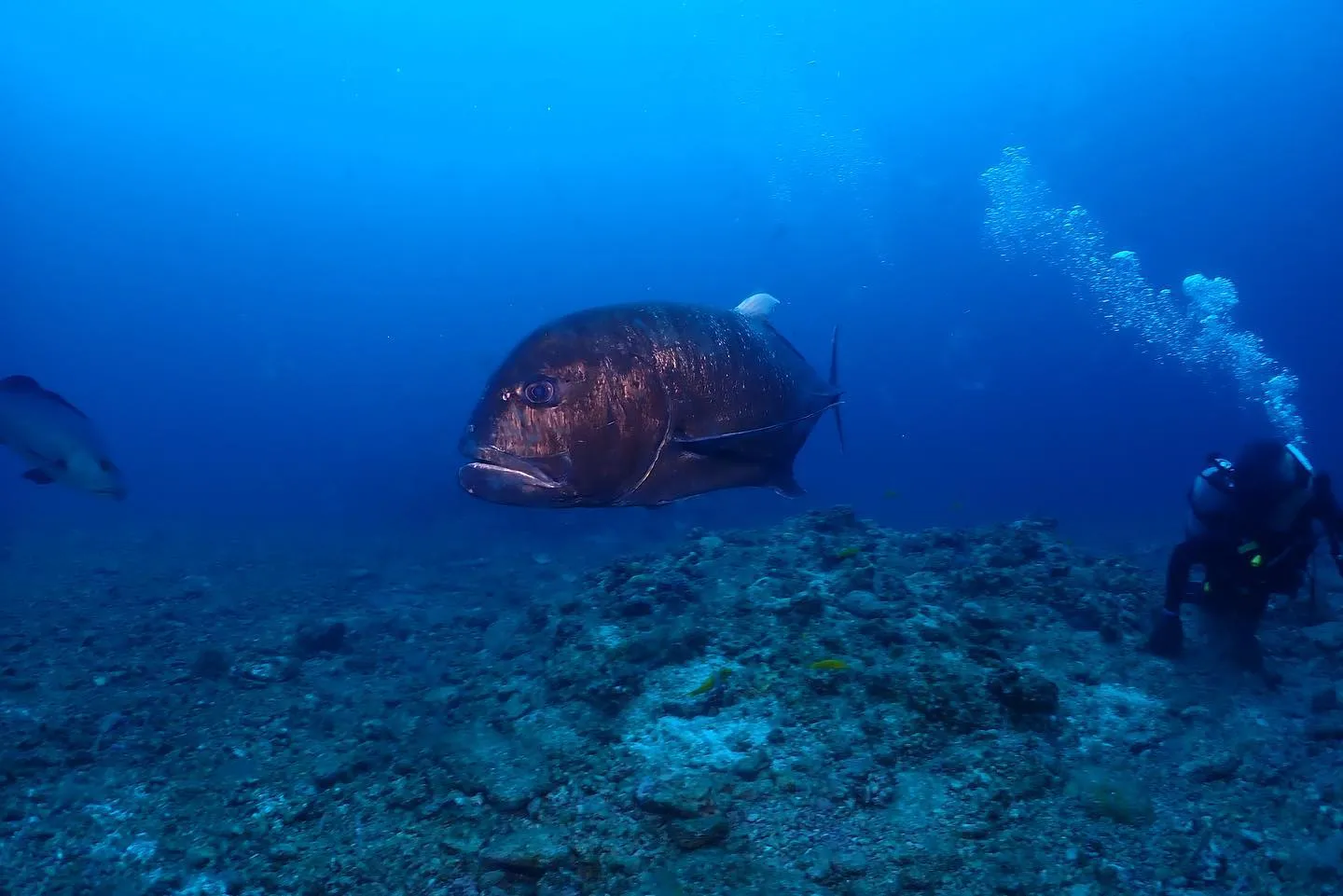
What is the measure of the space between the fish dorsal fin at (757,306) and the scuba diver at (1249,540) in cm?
433

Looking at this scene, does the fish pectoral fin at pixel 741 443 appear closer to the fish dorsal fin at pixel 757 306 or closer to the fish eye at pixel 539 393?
the fish eye at pixel 539 393

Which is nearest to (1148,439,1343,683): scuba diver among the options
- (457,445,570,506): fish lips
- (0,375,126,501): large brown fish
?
(457,445,570,506): fish lips

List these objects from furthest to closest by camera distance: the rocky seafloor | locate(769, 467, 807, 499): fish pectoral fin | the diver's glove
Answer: the diver's glove
locate(769, 467, 807, 499): fish pectoral fin
the rocky seafloor

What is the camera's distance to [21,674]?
649 cm

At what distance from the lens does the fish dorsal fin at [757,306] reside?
3658 mm

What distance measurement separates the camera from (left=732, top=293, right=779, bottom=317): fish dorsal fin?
12.0 feet

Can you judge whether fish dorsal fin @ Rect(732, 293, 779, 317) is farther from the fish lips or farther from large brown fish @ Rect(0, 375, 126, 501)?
large brown fish @ Rect(0, 375, 126, 501)

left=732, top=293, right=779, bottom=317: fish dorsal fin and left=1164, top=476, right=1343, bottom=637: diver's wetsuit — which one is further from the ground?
left=732, top=293, right=779, bottom=317: fish dorsal fin

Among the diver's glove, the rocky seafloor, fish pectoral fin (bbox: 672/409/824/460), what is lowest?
the rocky seafloor

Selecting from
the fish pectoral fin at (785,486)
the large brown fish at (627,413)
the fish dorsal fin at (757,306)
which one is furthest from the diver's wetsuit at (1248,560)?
the large brown fish at (627,413)

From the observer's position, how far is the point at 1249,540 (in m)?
5.43

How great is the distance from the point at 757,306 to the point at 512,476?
5.97 ft

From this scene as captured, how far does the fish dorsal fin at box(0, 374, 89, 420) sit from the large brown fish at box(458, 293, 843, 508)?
5.13 metres

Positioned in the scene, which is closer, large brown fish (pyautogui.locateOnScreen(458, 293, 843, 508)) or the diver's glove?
large brown fish (pyautogui.locateOnScreen(458, 293, 843, 508))
